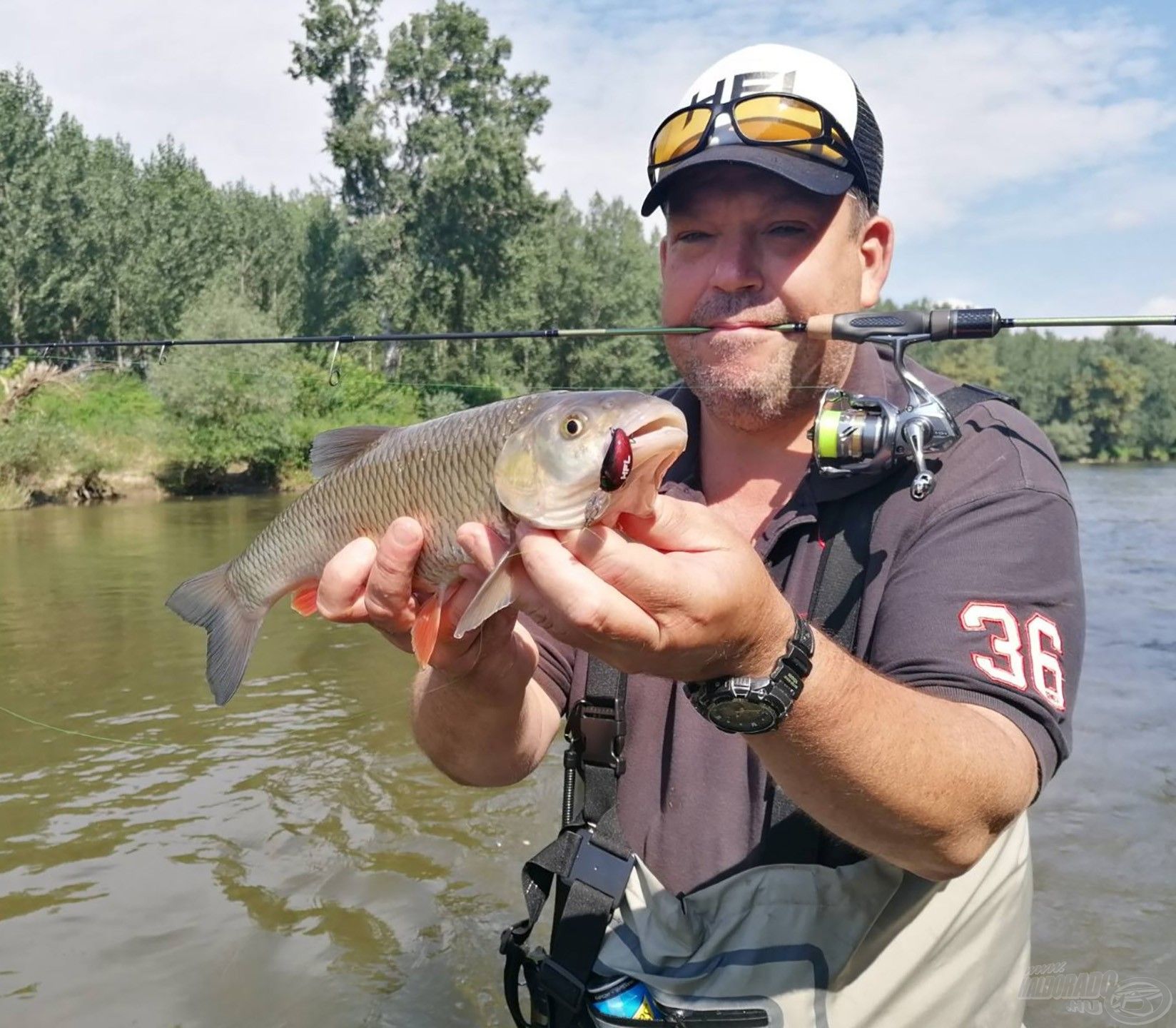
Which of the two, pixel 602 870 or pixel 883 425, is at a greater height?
pixel 883 425

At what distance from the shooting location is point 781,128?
99.9 inches

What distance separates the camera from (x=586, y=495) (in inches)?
60.7

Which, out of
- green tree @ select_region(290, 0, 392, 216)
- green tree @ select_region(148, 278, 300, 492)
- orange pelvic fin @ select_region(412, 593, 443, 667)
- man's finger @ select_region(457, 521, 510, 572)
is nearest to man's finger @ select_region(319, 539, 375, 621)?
orange pelvic fin @ select_region(412, 593, 443, 667)

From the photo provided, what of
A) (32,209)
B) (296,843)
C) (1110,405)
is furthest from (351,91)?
(1110,405)

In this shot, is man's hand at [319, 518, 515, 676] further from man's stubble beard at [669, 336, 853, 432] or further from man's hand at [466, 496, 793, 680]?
man's stubble beard at [669, 336, 853, 432]

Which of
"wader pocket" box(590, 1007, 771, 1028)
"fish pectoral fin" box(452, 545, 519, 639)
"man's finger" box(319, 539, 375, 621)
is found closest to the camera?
"fish pectoral fin" box(452, 545, 519, 639)

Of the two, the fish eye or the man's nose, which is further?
the man's nose

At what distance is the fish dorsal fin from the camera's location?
95.9 inches

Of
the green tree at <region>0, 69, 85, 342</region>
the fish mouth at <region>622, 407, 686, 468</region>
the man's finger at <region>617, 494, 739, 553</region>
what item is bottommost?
the man's finger at <region>617, 494, 739, 553</region>

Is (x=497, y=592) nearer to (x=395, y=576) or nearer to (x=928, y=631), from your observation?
(x=395, y=576)

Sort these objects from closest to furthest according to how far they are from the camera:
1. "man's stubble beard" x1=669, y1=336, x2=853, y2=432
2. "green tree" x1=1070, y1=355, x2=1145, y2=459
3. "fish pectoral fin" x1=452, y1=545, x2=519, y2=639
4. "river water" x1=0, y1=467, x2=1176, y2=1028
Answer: "fish pectoral fin" x1=452, y1=545, x2=519, y2=639
"man's stubble beard" x1=669, y1=336, x2=853, y2=432
"river water" x1=0, y1=467, x2=1176, y2=1028
"green tree" x1=1070, y1=355, x2=1145, y2=459

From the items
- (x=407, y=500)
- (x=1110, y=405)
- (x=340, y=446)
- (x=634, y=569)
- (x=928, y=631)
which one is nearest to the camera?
(x=634, y=569)

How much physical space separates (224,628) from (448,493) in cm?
112

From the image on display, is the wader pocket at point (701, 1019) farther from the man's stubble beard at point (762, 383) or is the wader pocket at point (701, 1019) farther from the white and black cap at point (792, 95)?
the white and black cap at point (792, 95)
